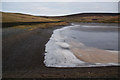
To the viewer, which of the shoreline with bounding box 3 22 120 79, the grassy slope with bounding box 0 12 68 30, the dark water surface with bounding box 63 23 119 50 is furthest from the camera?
the grassy slope with bounding box 0 12 68 30

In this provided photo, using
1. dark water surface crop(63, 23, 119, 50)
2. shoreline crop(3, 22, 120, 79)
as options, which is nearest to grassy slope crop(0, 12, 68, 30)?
dark water surface crop(63, 23, 119, 50)

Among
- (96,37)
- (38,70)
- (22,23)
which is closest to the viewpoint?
(38,70)

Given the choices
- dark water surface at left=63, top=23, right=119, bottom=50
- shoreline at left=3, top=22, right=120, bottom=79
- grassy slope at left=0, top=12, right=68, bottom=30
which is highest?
grassy slope at left=0, top=12, right=68, bottom=30

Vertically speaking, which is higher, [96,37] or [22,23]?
[22,23]

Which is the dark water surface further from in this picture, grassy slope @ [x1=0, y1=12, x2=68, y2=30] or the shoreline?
grassy slope @ [x1=0, y1=12, x2=68, y2=30]

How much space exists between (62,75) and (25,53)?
553 centimetres

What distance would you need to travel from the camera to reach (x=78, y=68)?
25.2 ft

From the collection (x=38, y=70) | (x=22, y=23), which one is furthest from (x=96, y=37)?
(x=22, y=23)

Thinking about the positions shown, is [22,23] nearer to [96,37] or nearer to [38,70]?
[96,37]

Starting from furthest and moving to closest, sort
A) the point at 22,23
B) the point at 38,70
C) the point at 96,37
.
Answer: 1. the point at 22,23
2. the point at 96,37
3. the point at 38,70

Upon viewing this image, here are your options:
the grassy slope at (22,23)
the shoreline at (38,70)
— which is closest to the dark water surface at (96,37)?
the shoreline at (38,70)

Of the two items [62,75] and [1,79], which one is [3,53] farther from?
[62,75]

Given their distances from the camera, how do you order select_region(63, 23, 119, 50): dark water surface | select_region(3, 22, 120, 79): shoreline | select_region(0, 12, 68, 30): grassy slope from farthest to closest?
select_region(0, 12, 68, 30): grassy slope → select_region(63, 23, 119, 50): dark water surface → select_region(3, 22, 120, 79): shoreline

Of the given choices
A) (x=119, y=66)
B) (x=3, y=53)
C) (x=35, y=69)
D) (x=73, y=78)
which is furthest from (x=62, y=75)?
(x=3, y=53)
